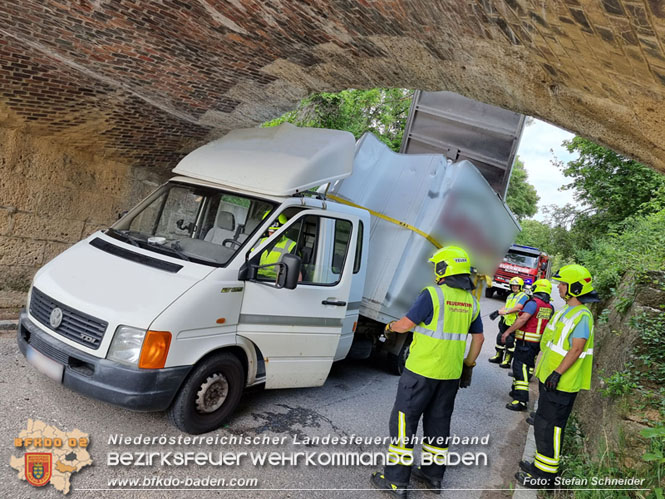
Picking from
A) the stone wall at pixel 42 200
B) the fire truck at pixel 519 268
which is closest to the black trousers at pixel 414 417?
the stone wall at pixel 42 200

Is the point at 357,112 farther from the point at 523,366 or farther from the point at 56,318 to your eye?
the point at 56,318

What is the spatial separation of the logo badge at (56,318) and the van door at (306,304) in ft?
4.42

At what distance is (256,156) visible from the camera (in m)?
4.87

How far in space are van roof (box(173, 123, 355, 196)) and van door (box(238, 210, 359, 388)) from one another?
370 mm

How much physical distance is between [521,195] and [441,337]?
129 ft

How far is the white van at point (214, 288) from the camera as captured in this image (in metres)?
3.54

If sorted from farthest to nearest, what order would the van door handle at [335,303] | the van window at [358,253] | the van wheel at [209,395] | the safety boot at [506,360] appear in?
the safety boot at [506,360], the van window at [358,253], the van door handle at [335,303], the van wheel at [209,395]

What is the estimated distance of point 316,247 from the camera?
4.78 metres

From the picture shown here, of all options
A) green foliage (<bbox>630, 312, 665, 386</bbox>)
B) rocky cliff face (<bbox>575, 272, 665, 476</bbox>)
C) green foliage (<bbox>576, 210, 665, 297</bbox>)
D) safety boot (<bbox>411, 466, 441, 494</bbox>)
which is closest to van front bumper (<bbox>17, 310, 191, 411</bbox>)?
safety boot (<bbox>411, 466, 441, 494</bbox>)

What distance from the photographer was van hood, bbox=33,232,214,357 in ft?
11.5

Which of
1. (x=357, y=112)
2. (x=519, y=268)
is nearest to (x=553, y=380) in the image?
(x=357, y=112)

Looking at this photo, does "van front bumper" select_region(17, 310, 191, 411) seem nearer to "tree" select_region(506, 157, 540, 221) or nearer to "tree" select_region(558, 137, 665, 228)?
"tree" select_region(558, 137, 665, 228)

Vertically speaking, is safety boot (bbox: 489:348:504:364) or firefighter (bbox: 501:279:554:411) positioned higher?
firefighter (bbox: 501:279:554:411)

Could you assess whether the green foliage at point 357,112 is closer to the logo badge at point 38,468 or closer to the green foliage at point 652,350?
the green foliage at point 652,350
